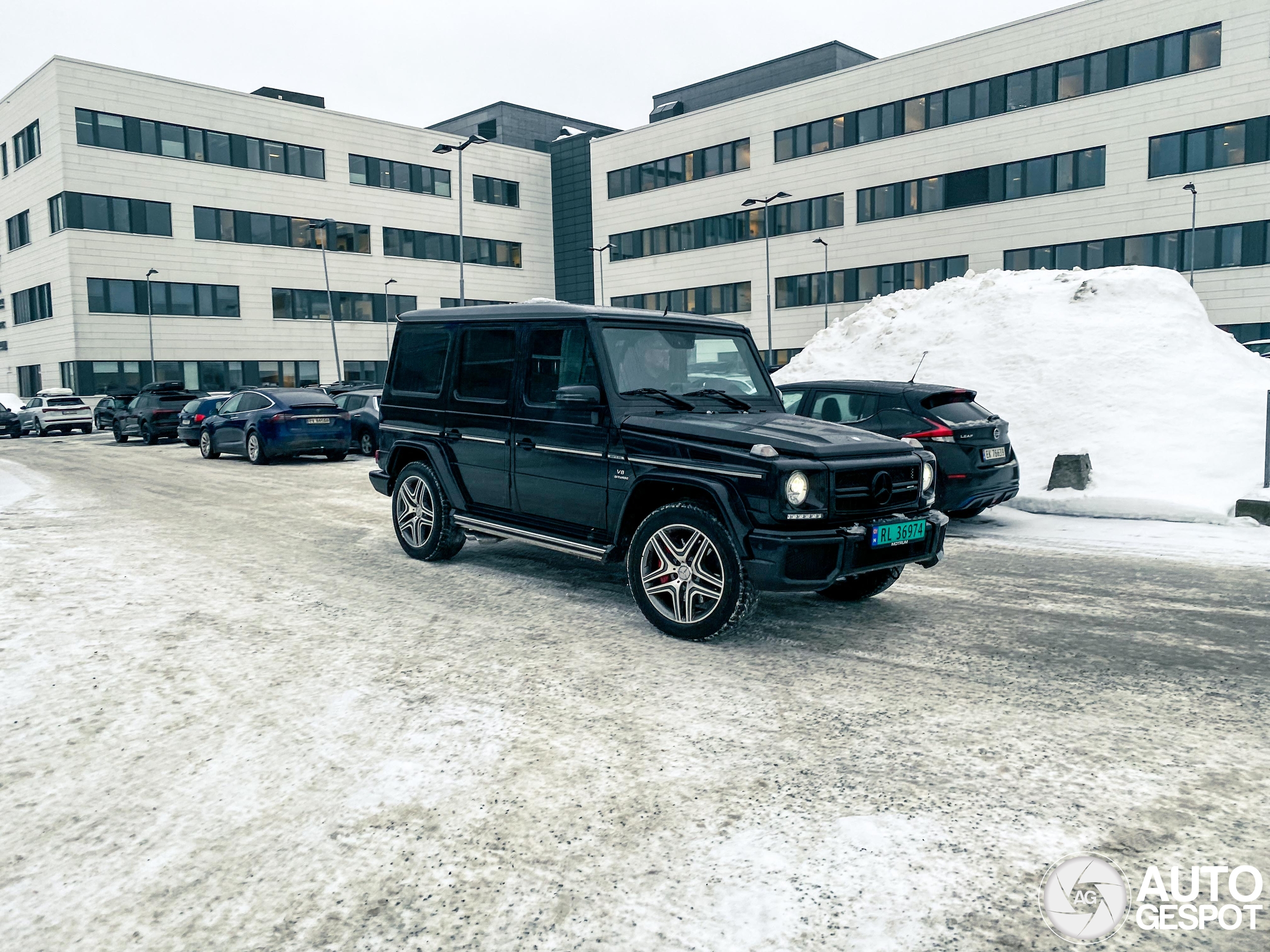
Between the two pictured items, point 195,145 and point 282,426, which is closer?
point 282,426

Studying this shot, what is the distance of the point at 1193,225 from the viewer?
121 feet

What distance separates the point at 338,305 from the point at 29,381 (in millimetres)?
17072

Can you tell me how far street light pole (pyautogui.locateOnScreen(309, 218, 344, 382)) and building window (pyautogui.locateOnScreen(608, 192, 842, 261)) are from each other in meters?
17.2

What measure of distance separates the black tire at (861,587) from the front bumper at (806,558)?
1.12 metres

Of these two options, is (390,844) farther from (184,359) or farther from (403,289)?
(403,289)

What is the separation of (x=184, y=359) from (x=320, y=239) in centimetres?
1047

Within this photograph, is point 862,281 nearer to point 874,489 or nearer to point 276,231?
point 276,231

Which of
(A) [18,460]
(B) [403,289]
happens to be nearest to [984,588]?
(A) [18,460]

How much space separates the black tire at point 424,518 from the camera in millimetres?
7852

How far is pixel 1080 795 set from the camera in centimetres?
341

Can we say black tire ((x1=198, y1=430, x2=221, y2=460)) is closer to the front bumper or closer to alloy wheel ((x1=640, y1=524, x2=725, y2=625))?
alloy wheel ((x1=640, y1=524, x2=725, y2=625))

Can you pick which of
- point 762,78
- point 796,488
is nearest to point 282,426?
point 796,488

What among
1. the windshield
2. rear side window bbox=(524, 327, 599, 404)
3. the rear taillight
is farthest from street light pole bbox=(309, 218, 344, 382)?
the windshield

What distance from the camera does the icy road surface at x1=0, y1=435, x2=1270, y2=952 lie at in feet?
8.88
